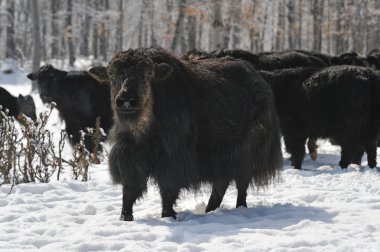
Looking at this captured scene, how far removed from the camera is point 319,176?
764 cm

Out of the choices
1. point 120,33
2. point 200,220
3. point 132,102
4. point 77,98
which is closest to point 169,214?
point 200,220

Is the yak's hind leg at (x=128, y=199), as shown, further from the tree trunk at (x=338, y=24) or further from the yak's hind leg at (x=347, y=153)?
the tree trunk at (x=338, y=24)

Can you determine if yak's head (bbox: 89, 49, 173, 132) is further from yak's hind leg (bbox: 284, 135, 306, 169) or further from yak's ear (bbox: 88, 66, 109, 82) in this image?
yak's hind leg (bbox: 284, 135, 306, 169)

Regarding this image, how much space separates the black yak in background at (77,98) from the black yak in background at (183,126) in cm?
558

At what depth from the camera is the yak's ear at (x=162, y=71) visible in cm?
498

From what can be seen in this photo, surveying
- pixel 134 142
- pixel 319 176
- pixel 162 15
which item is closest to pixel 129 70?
pixel 134 142

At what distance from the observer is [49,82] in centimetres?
1138

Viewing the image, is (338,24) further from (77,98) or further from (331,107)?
(331,107)

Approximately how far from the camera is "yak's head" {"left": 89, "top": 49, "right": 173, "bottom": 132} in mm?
4680

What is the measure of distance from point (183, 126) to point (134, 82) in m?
0.64

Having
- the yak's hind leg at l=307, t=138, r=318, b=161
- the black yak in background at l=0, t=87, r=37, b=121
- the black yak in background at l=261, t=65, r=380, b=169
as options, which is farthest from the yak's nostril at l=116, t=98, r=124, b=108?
the black yak in background at l=0, t=87, r=37, b=121

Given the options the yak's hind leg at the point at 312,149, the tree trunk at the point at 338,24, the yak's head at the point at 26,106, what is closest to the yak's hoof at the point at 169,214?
the yak's hind leg at the point at 312,149

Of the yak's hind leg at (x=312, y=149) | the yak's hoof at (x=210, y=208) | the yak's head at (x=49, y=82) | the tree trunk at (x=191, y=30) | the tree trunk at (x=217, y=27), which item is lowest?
the yak's hoof at (x=210, y=208)

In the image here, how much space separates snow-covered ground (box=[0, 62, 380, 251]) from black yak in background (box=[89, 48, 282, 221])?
0.34 m
